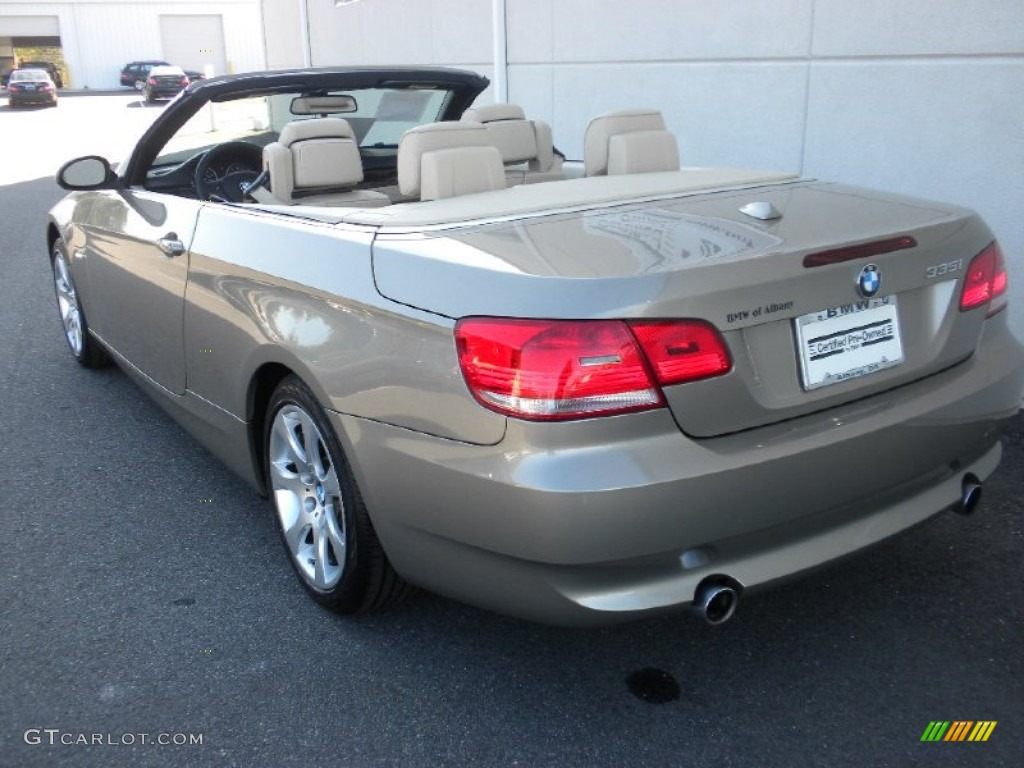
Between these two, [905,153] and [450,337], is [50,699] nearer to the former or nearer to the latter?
[450,337]

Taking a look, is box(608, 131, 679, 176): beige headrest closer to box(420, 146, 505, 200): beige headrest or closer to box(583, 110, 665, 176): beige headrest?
box(583, 110, 665, 176): beige headrest

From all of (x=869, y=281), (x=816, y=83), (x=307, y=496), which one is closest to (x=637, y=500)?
(x=869, y=281)

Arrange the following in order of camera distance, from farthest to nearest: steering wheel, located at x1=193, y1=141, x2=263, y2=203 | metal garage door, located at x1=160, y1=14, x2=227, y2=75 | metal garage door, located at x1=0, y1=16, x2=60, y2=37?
metal garage door, located at x1=160, y1=14, x2=227, y2=75 → metal garage door, located at x1=0, y1=16, x2=60, y2=37 → steering wheel, located at x1=193, y1=141, x2=263, y2=203

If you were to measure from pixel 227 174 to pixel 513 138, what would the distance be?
1.34 meters

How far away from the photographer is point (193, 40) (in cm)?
5541

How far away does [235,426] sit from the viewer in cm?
339

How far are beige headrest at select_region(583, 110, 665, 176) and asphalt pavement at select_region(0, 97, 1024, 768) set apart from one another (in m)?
1.82

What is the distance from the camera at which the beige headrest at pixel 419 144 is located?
3.29 meters

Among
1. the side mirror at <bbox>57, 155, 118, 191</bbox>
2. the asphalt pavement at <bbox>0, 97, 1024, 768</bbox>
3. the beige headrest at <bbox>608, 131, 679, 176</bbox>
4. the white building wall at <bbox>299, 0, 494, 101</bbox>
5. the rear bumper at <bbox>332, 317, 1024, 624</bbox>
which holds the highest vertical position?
the white building wall at <bbox>299, 0, 494, 101</bbox>

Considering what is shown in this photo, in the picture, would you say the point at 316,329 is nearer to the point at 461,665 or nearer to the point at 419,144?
the point at 419,144

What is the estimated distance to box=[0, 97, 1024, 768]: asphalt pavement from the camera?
2500mm

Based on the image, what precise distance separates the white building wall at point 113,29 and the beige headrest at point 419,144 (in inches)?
2139

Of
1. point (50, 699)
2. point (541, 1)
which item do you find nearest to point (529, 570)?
point (50, 699)

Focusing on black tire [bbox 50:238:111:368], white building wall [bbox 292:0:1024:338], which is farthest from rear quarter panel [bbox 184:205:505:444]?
white building wall [bbox 292:0:1024:338]
